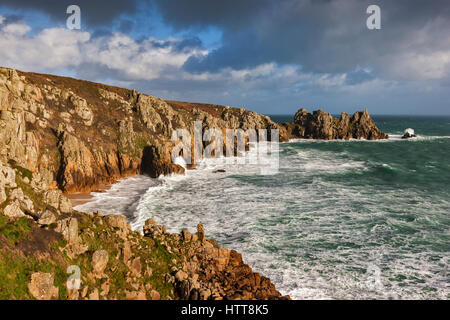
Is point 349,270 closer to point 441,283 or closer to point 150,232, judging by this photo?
point 441,283

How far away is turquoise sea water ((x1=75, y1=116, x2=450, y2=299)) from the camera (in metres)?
21.6

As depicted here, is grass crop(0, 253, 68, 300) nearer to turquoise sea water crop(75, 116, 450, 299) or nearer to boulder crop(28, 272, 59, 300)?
boulder crop(28, 272, 59, 300)

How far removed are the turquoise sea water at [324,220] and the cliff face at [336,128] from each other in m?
69.9

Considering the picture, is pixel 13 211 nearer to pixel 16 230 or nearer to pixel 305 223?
pixel 16 230

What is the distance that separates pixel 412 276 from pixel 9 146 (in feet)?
125

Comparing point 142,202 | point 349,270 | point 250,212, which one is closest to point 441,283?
point 349,270

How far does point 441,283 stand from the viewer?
2106 cm

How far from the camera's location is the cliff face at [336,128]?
429 feet

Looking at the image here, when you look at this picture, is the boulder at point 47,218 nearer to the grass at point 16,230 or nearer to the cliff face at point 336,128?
the grass at point 16,230

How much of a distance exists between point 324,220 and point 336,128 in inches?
4412

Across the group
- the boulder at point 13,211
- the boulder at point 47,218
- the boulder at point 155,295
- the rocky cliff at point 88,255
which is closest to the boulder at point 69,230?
the rocky cliff at point 88,255

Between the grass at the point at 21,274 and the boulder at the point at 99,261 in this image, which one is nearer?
the grass at the point at 21,274

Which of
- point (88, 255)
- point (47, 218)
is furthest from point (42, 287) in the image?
point (47, 218)

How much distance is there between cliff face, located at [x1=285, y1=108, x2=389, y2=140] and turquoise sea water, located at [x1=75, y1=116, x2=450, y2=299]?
69.9 m
